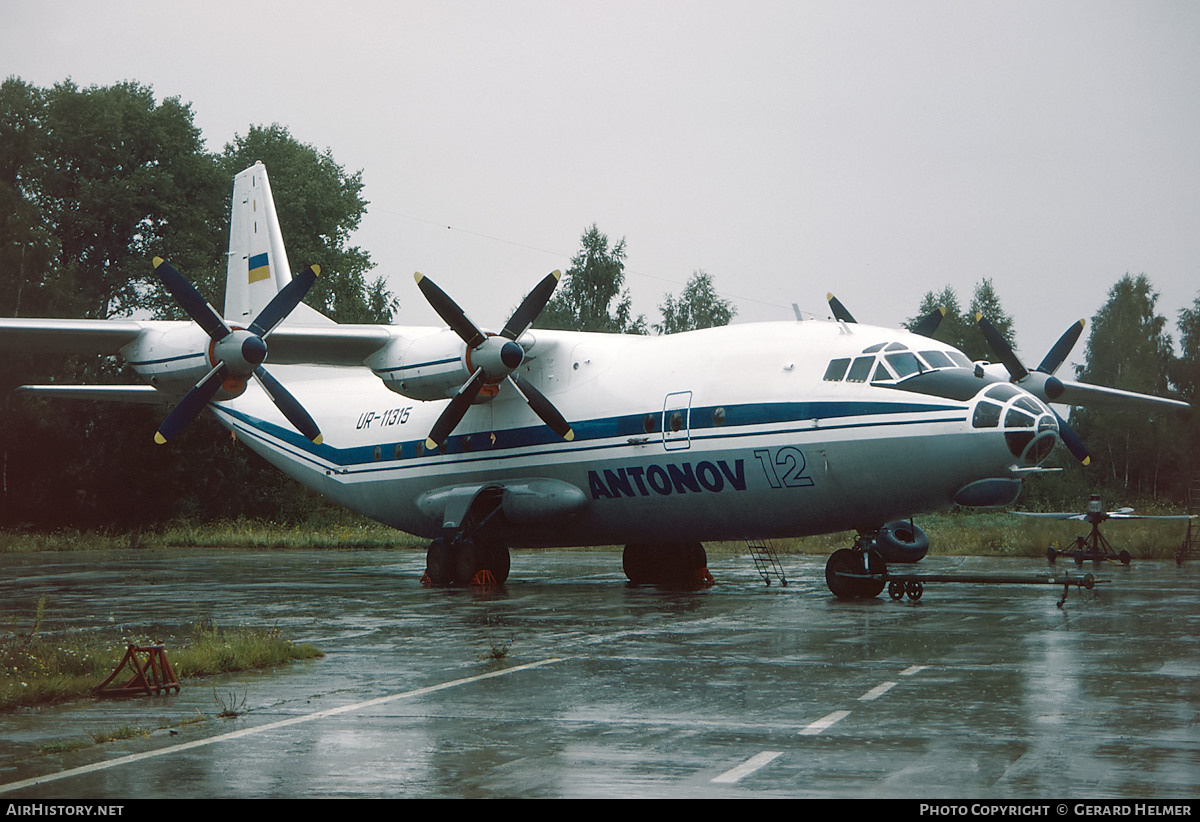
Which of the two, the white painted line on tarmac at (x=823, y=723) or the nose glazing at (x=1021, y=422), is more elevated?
the nose glazing at (x=1021, y=422)

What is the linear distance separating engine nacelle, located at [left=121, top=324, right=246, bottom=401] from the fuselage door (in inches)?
303

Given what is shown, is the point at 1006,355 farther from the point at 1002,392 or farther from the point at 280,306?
the point at 280,306

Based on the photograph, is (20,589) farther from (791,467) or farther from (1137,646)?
(1137,646)

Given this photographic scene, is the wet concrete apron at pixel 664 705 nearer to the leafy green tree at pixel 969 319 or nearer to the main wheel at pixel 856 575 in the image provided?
the main wheel at pixel 856 575

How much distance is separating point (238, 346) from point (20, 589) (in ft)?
22.9

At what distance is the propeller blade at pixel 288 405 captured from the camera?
22625 mm

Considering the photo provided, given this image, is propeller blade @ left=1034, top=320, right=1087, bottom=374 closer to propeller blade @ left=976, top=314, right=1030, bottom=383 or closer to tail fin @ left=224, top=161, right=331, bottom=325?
propeller blade @ left=976, top=314, right=1030, bottom=383

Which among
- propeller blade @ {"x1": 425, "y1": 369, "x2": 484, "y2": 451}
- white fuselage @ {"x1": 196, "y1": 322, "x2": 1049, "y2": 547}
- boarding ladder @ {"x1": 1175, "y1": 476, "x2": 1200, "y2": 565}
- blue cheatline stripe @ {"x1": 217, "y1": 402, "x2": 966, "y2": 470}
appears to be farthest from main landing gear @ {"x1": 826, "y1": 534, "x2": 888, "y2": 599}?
boarding ladder @ {"x1": 1175, "y1": 476, "x2": 1200, "y2": 565}

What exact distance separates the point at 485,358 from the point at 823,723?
1437 centimetres

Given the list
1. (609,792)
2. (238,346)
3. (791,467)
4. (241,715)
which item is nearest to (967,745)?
(609,792)

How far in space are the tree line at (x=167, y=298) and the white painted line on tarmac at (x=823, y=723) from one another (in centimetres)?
4219

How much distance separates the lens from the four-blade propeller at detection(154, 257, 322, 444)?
2181cm

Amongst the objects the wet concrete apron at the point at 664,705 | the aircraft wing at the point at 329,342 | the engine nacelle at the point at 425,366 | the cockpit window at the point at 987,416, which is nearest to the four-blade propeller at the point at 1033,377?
the wet concrete apron at the point at 664,705

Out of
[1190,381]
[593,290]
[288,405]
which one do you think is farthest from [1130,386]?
[288,405]
